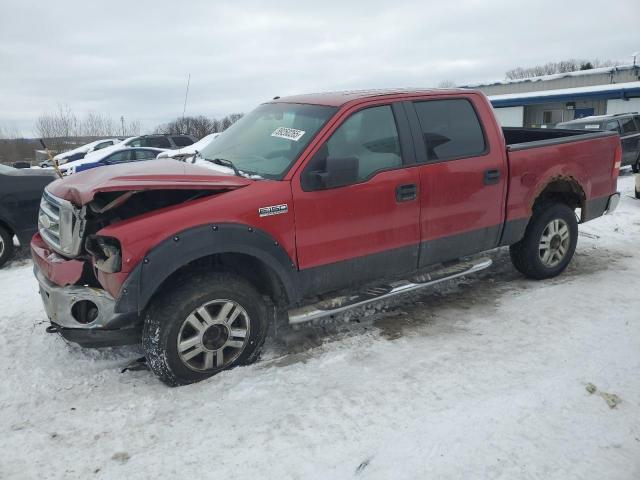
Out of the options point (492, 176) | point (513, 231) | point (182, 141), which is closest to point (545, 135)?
point (513, 231)

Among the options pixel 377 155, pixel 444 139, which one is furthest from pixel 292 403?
pixel 444 139

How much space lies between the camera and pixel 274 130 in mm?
4086

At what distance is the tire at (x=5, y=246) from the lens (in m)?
6.61

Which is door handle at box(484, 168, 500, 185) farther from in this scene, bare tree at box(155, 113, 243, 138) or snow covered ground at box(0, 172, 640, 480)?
bare tree at box(155, 113, 243, 138)

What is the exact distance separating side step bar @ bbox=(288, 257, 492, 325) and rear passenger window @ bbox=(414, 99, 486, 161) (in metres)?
0.97

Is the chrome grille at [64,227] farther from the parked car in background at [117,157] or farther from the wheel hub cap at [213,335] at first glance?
the parked car in background at [117,157]

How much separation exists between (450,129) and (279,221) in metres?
1.81

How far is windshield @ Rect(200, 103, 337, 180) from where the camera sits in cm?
370

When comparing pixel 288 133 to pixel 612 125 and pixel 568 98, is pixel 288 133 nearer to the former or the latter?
pixel 612 125

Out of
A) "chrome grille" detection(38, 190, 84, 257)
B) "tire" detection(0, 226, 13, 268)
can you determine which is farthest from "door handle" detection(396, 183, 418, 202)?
"tire" detection(0, 226, 13, 268)

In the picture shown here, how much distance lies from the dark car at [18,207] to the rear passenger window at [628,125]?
13.4 meters

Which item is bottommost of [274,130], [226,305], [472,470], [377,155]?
[472,470]

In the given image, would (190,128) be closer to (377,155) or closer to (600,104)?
(600,104)

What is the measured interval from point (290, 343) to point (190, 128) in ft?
103
